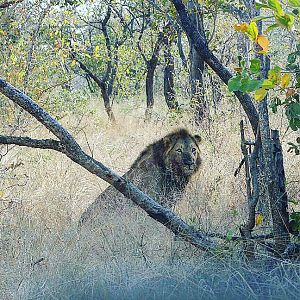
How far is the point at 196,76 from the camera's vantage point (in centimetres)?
1184

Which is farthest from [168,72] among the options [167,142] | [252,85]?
[252,85]

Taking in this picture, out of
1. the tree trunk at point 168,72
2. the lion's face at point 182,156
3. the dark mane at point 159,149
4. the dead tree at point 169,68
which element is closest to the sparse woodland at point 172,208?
the lion's face at point 182,156

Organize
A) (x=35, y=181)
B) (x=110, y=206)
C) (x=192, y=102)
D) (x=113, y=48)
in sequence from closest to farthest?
(x=110, y=206), (x=35, y=181), (x=192, y=102), (x=113, y=48)

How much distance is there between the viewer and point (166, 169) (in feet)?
23.3

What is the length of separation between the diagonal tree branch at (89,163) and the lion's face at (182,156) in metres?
2.24

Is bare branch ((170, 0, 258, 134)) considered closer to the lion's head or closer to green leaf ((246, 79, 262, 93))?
green leaf ((246, 79, 262, 93))

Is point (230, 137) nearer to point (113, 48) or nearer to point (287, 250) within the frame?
point (287, 250)

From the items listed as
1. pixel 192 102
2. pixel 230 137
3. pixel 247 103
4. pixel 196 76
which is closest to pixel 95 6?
pixel 196 76

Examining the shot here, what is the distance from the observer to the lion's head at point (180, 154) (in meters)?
7.18

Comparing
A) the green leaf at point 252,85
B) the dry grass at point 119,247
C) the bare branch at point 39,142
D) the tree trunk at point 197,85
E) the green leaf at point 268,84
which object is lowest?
the dry grass at point 119,247

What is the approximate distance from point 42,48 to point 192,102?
93.8 inches

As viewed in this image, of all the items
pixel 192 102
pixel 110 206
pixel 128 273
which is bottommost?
pixel 128 273

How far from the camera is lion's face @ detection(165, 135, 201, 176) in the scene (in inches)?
283

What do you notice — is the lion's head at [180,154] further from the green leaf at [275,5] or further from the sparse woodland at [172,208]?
the green leaf at [275,5]
